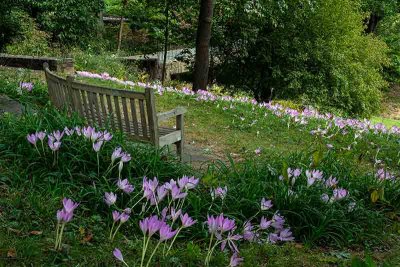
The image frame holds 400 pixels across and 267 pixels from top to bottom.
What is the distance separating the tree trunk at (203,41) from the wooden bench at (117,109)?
692cm

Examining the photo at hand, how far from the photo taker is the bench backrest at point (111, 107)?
452 cm

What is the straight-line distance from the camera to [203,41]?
1195cm

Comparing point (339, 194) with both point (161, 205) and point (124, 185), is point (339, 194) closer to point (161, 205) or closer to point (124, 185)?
point (161, 205)

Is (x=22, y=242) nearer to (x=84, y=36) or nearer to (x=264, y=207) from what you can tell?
(x=264, y=207)

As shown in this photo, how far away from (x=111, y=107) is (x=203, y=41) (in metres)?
7.58

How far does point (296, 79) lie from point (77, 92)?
42.4 feet

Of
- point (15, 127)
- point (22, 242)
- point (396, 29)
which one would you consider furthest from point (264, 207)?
point (396, 29)

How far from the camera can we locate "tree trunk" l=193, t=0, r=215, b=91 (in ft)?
38.3

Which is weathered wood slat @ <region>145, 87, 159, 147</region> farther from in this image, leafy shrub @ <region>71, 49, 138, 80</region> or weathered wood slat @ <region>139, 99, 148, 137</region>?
leafy shrub @ <region>71, 49, 138, 80</region>

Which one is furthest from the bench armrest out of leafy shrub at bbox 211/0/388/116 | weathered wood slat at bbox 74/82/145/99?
leafy shrub at bbox 211/0/388/116

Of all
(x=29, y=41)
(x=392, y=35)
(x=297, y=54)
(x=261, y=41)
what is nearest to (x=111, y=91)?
(x=29, y=41)

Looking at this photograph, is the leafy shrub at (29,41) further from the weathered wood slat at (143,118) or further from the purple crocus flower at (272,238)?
the purple crocus flower at (272,238)

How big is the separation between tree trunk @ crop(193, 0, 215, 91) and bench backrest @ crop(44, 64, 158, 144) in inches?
279

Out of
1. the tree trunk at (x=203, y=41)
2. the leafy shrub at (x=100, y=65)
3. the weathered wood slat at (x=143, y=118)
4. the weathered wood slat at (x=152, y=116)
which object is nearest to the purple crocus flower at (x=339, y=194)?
the weathered wood slat at (x=152, y=116)
